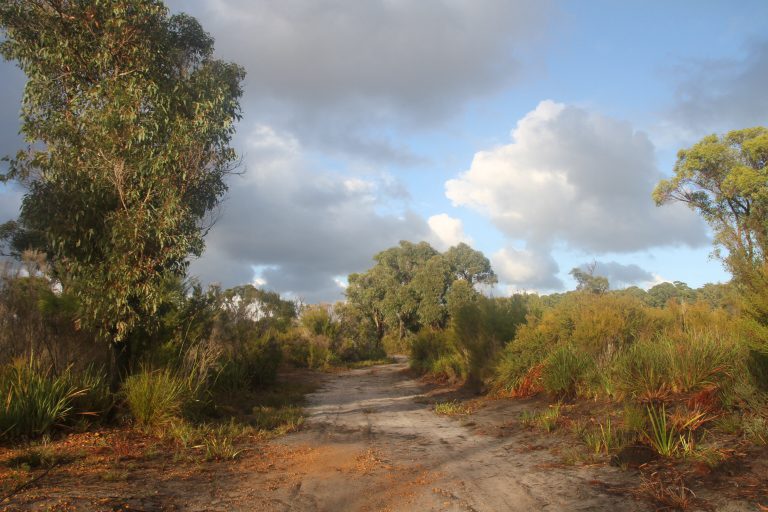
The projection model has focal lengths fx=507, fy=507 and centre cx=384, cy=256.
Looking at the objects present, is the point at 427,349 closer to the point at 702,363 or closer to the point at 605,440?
the point at 702,363

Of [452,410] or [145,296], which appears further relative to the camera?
[452,410]

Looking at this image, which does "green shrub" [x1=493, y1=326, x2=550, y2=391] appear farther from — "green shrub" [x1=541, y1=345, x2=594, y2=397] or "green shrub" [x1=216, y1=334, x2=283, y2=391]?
"green shrub" [x1=216, y1=334, x2=283, y2=391]

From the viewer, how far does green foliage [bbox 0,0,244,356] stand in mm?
8312

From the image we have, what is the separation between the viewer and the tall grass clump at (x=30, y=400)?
6.79 metres

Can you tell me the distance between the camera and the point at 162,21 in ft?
30.9

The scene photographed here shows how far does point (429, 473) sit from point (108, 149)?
7.24 meters

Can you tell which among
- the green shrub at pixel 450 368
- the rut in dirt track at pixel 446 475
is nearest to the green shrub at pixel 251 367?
the rut in dirt track at pixel 446 475

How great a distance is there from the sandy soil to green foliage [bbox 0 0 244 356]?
350 centimetres

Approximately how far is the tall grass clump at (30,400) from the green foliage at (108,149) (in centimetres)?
118

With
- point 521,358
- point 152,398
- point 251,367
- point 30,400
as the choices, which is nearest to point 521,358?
point 521,358

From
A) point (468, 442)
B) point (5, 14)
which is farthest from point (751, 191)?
point (5, 14)

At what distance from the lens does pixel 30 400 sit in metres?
7.14

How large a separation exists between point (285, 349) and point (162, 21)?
23378mm

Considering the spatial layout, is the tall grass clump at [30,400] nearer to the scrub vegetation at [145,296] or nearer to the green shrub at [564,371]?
the scrub vegetation at [145,296]
